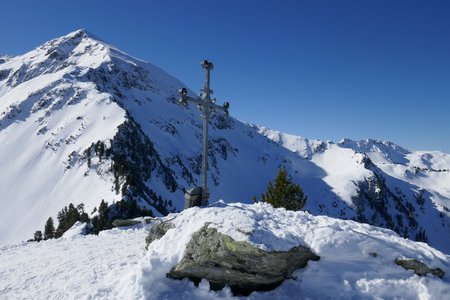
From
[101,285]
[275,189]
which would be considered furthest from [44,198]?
[101,285]

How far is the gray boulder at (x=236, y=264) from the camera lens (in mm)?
13438

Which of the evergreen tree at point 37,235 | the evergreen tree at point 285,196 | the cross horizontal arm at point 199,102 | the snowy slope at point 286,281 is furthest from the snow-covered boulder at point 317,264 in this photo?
the evergreen tree at point 37,235

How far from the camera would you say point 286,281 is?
14023mm

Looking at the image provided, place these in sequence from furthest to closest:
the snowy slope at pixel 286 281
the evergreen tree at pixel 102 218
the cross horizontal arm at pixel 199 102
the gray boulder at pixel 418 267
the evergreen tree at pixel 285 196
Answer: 1. the evergreen tree at pixel 102 218
2. the evergreen tree at pixel 285 196
3. the cross horizontal arm at pixel 199 102
4. the gray boulder at pixel 418 267
5. the snowy slope at pixel 286 281

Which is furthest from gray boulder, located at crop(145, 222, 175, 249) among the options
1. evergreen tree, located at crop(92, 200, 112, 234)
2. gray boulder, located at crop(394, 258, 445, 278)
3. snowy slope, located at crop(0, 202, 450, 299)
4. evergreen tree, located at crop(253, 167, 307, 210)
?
evergreen tree, located at crop(92, 200, 112, 234)

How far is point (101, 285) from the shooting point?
49.5 feet

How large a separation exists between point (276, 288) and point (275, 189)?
18918 millimetres

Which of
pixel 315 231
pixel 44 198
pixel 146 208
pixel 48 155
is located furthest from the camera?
pixel 48 155

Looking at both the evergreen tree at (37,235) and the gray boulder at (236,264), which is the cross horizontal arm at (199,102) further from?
the evergreen tree at (37,235)

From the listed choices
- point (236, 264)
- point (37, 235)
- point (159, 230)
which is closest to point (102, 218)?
point (37, 235)

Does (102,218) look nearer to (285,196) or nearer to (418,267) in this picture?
(285,196)

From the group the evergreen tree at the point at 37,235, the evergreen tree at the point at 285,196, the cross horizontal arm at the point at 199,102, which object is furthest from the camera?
the evergreen tree at the point at 37,235

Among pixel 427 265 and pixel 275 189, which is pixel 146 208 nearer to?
pixel 275 189

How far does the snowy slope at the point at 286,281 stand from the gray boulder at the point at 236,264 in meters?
0.26
